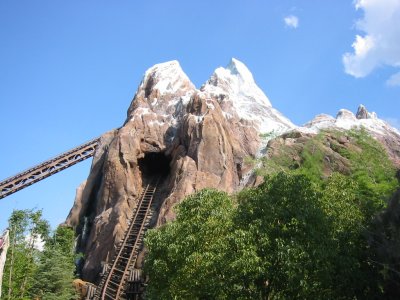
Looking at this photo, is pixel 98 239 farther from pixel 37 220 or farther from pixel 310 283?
pixel 310 283

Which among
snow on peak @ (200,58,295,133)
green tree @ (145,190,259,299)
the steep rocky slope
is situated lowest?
green tree @ (145,190,259,299)

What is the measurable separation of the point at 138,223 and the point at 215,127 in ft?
27.6

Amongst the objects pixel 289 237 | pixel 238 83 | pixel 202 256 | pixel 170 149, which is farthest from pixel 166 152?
pixel 289 237

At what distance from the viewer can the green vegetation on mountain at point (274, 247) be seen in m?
12.8

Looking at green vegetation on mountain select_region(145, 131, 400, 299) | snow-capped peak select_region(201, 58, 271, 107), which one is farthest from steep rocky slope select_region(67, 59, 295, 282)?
green vegetation on mountain select_region(145, 131, 400, 299)

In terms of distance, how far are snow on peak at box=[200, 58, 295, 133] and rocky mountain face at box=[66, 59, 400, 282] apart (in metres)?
0.14

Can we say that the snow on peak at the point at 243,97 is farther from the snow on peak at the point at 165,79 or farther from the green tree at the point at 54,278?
the green tree at the point at 54,278

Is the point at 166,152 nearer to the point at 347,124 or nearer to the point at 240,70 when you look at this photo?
the point at 347,124

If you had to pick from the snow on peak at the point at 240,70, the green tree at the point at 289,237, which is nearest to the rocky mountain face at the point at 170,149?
the snow on peak at the point at 240,70

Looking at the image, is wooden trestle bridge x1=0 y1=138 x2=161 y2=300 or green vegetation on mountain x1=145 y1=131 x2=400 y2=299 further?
wooden trestle bridge x1=0 y1=138 x2=161 y2=300

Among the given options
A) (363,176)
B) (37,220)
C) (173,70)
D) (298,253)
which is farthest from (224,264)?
(173,70)

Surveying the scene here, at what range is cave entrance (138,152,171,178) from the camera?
35.0m

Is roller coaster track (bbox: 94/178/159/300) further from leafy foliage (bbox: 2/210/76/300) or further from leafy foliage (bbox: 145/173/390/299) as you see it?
leafy foliage (bbox: 145/173/390/299)

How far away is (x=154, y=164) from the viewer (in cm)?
3656
